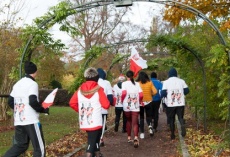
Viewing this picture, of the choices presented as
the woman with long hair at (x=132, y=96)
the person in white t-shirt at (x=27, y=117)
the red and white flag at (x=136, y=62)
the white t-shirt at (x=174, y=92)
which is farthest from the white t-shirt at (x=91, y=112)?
the red and white flag at (x=136, y=62)

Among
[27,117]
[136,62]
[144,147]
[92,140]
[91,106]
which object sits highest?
[136,62]

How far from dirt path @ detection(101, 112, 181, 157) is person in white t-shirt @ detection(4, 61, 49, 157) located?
323 centimetres

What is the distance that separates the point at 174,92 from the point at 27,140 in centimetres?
530

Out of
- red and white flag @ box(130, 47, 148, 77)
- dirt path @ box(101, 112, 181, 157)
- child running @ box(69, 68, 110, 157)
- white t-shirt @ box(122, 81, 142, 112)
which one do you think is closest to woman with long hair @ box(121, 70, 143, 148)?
white t-shirt @ box(122, 81, 142, 112)

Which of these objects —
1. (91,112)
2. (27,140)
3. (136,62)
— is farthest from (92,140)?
(136,62)

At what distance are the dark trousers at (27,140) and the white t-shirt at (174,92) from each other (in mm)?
5143

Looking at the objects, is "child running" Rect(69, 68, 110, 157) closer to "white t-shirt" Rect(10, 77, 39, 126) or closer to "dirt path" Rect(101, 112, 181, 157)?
"white t-shirt" Rect(10, 77, 39, 126)

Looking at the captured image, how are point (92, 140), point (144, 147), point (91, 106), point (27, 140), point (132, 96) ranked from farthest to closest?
point (144, 147) < point (132, 96) < point (92, 140) < point (91, 106) < point (27, 140)

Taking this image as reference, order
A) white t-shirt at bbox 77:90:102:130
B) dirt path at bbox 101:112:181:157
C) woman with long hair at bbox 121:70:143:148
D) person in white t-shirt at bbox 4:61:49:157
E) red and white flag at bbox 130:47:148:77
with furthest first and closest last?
1. red and white flag at bbox 130:47:148:77
2. woman with long hair at bbox 121:70:143:148
3. dirt path at bbox 101:112:181:157
4. white t-shirt at bbox 77:90:102:130
5. person in white t-shirt at bbox 4:61:49:157

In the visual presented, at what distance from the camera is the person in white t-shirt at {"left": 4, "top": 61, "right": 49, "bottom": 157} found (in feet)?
21.6

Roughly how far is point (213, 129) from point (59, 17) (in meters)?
6.92

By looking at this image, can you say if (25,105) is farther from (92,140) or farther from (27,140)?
(92,140)

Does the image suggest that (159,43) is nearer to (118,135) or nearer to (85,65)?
(118,135)

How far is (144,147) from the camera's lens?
10.7 metres
